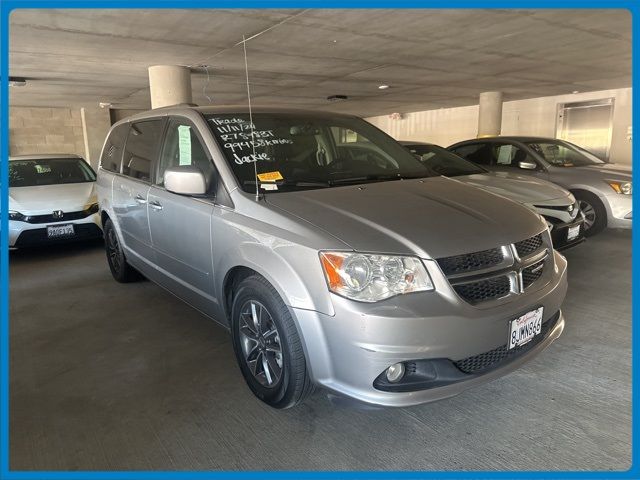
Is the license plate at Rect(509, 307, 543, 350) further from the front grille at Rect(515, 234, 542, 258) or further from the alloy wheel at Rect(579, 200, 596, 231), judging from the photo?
the alloy wheel at Rect(579, 200, 596, 231)

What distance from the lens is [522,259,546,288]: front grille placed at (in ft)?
7.30

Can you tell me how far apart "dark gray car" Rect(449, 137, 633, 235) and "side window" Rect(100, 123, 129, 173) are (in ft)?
16.3

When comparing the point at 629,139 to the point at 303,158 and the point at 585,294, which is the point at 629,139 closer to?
the point at 585,294

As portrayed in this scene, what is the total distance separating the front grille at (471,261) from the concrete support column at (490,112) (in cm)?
1282

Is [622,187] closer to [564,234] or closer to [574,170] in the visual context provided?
[574,170]

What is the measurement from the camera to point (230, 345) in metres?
3.15

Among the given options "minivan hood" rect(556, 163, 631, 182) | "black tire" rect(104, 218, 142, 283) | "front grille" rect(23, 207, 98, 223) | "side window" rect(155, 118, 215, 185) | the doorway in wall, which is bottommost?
"black tire" rect(104, 218, 142, 283)

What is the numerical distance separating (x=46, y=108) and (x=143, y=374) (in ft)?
55.5

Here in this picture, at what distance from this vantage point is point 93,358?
119 inches

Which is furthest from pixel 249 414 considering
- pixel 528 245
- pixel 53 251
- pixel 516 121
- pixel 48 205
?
pixel 516 121

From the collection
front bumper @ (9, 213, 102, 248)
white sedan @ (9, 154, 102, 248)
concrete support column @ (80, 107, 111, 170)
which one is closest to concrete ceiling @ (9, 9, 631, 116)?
white sedan @ (9, 154, 102, 248)

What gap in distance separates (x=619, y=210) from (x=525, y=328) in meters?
4.55

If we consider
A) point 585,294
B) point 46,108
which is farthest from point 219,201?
point 46,108

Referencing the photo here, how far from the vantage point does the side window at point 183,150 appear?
9.04ft
